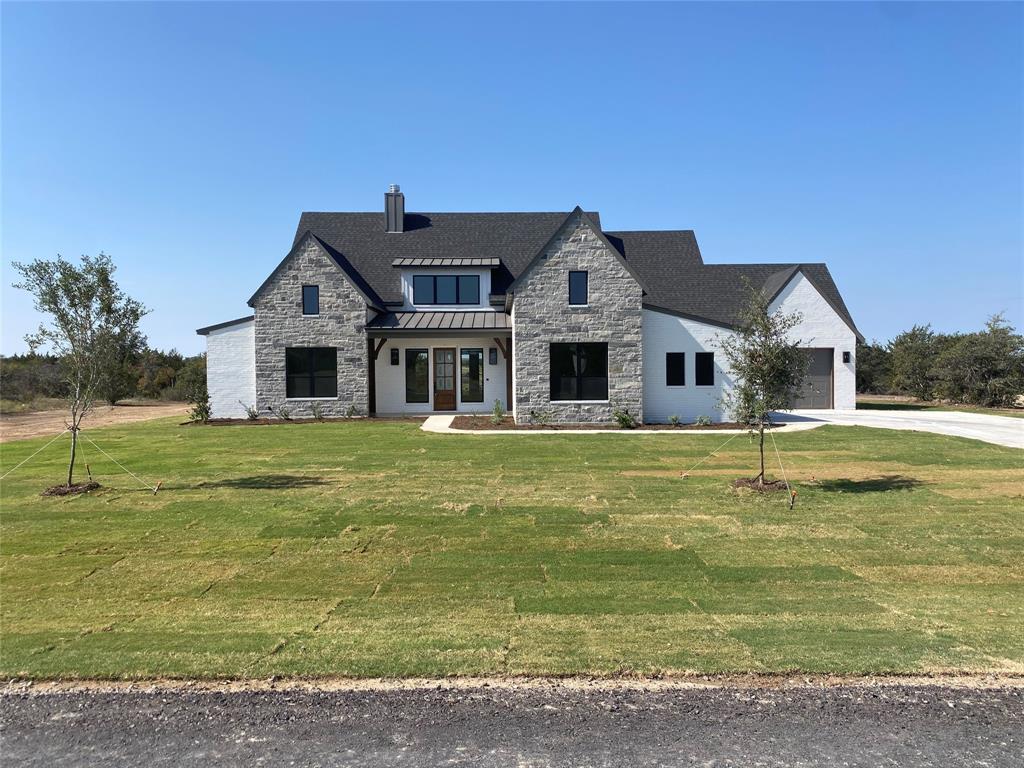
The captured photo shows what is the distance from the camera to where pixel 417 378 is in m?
24.6

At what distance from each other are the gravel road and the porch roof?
18832mm

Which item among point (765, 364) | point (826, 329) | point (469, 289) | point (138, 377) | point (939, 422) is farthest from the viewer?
point (138, 377)

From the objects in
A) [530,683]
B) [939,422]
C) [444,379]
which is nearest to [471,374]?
[444,379]

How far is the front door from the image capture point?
24531 mm

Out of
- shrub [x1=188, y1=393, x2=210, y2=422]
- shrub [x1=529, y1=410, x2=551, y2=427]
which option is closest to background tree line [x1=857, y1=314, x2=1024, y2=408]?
shrub [x1=529, y1=410, x2=551, y2=427]

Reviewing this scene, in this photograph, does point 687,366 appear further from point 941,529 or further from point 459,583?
point 459,583

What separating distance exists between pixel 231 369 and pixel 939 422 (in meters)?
25.9

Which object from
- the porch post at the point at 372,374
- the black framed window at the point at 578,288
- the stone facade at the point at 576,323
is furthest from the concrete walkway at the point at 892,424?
the black framed window at the point at 578,288

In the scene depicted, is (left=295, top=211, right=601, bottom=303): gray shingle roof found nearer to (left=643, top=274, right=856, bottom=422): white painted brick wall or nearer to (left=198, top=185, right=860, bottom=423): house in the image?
(left=198, top=185, right=860, bottom=423): house

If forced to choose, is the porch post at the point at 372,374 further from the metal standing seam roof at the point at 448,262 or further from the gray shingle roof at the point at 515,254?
the metal standing seam roof at the point at 448,262

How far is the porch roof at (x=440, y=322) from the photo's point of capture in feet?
74.4

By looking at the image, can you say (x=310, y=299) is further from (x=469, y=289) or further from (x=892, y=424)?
(x=892, y=424)

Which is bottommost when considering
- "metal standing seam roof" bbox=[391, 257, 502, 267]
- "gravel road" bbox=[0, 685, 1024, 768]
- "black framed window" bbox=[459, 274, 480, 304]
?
"gravel road" bbox=[0, 685, 1024, 768]

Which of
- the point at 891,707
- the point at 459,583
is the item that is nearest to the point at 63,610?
the point at 459,583
